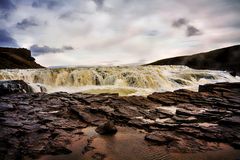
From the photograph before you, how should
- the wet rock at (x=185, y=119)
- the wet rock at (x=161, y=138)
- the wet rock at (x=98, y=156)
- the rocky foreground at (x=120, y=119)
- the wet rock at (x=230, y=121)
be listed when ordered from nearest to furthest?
the wet rock at (x=98, y=156), the rocky foreground at (x=120, y=119), the wet rock at (x=161, y=138), the wet rock at (x=230, y=121), the wet rock at (x=185, y=119)

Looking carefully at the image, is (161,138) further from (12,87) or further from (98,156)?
(12,87)

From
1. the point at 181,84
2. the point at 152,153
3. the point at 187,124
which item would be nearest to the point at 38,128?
the point at 152,153

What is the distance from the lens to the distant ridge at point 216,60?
56.2 m

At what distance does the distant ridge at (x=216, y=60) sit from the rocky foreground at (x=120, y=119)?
4367 cm

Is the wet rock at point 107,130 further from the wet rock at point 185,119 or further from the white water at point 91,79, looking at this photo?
the white water at point 91,79

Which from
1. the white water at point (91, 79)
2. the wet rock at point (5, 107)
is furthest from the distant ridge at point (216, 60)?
the wet rock at point (5, 107)

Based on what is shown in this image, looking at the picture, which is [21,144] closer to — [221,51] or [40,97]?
[40,97]

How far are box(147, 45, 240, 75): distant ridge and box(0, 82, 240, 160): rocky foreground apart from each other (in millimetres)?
43668

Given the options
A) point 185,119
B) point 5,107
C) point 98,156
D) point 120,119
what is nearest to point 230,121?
point 185,119

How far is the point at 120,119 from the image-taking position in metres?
10.7

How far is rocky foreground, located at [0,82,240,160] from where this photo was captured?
7.71 meters

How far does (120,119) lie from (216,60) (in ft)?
179

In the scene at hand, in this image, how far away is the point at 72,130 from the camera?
30.7 feet

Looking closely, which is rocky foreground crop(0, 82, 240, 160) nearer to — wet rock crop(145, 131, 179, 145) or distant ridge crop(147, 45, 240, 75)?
wet rock crop(145, 131, 179, 145)
